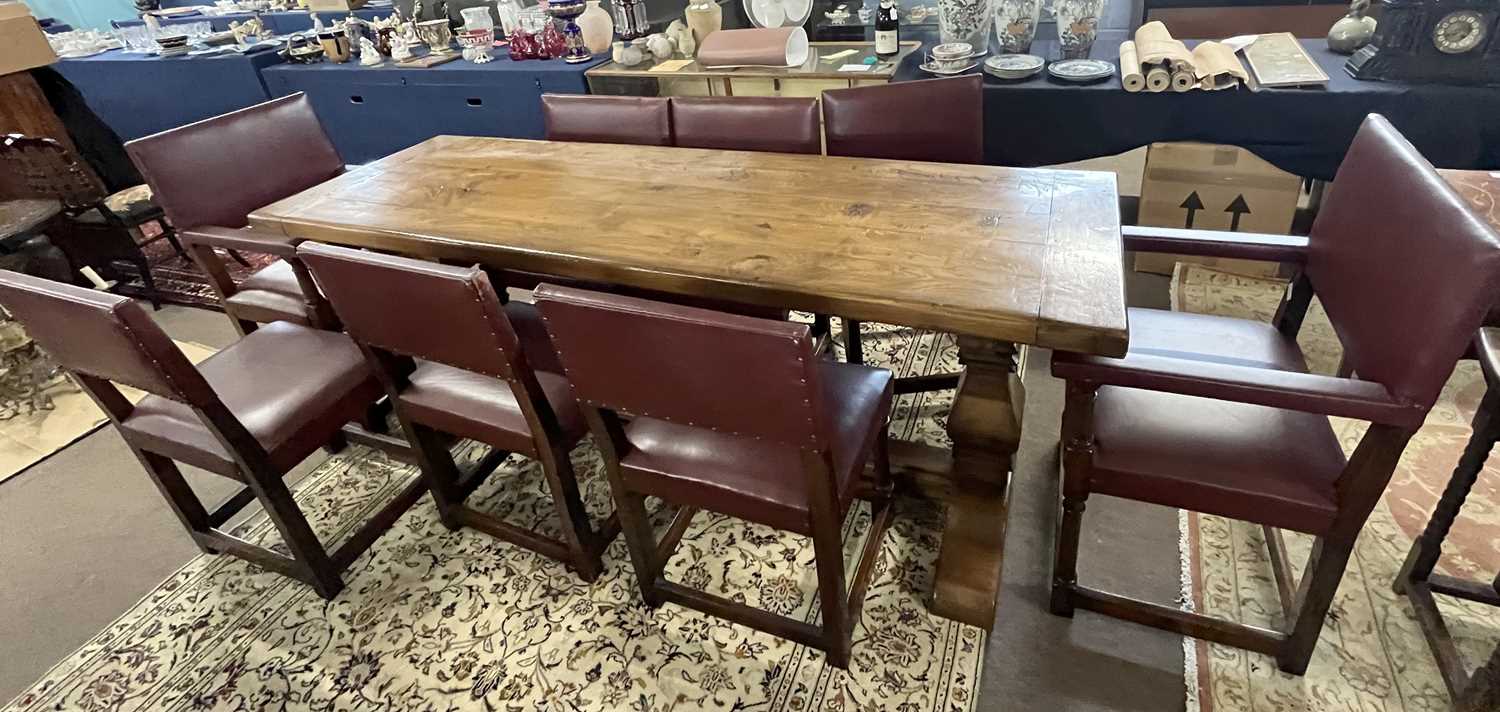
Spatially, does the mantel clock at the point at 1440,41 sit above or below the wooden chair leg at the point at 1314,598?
above

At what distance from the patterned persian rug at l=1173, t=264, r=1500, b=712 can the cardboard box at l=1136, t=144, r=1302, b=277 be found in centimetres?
72

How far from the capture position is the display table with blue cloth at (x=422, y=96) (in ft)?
Result: 10.3

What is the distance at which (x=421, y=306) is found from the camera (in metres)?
1.26

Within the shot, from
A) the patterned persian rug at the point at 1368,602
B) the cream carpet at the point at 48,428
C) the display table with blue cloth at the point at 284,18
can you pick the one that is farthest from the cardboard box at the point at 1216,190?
the display table with blue cloth at the point at 284,18

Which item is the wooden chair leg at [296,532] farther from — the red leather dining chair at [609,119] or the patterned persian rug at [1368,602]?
the patterned persian rug at [1368,602]

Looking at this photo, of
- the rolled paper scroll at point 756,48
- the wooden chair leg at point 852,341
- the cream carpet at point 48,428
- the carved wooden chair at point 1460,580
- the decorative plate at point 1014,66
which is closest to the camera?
the carved wooden chair at point 1460,580

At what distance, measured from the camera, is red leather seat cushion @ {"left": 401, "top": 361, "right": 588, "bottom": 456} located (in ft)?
4.93

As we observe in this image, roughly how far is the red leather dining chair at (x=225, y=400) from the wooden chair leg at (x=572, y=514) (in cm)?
52

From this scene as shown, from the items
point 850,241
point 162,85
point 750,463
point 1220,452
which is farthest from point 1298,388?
point 162,85

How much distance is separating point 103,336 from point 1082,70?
2.59 meters

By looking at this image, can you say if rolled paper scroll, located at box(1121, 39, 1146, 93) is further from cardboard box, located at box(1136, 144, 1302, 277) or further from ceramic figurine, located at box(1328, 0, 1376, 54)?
ceramic figurine, located at box(1328, 0, 1376, 54)

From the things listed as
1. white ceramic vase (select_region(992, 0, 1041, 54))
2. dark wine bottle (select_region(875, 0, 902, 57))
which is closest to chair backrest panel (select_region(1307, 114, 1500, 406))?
white ceramic vase (select_region(992, 0, 1041, 54))

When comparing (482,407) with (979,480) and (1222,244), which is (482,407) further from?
(1222,244)

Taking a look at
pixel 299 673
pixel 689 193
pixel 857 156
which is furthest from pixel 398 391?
pixel 857 156
